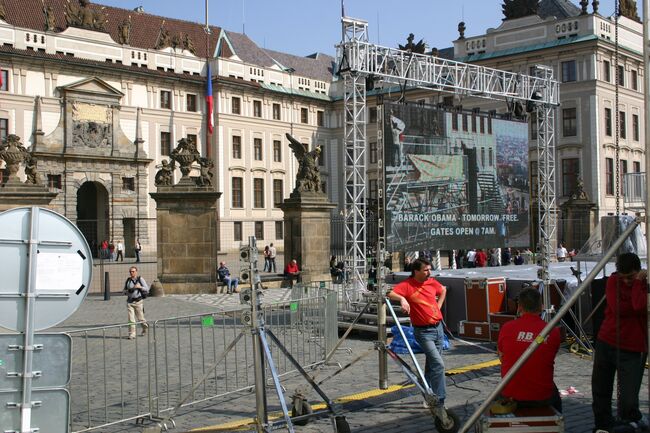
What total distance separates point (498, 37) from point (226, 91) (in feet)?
65.4

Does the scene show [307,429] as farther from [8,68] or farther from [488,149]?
[8,68]

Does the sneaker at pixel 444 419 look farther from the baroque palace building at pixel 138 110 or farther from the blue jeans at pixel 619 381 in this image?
the baroque palace building at pixel 138 110

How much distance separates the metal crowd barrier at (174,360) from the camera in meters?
8.51

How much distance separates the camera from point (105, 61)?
50969mm

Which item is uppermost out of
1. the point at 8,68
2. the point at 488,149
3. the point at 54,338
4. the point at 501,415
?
the point at 8,68

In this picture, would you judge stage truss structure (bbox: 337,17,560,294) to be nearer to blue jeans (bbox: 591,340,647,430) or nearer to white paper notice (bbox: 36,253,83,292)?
blue jeans (bbox: 591,340,647,430)

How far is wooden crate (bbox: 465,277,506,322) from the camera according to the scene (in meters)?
13.6

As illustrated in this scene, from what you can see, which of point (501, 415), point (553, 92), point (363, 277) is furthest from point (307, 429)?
point (553, 92)

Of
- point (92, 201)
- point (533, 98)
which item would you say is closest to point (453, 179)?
point (533, 98)

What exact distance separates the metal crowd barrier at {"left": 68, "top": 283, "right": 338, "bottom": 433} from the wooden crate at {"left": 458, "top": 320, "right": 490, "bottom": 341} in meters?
2.78

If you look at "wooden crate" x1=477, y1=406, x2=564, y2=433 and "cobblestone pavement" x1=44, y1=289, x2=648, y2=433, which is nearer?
"wooden crate" x1=477, y1=406, x2=564, y2=433

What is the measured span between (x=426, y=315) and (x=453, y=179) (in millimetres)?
13723

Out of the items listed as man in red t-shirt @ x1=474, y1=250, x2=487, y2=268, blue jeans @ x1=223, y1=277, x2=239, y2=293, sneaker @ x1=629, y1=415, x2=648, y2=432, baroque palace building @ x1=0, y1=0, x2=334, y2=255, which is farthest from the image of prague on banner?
baroque palace building @ x1=0, y1=0, x2=334, y2=255

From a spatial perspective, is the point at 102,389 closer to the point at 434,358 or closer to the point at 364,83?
the point at 434,358
